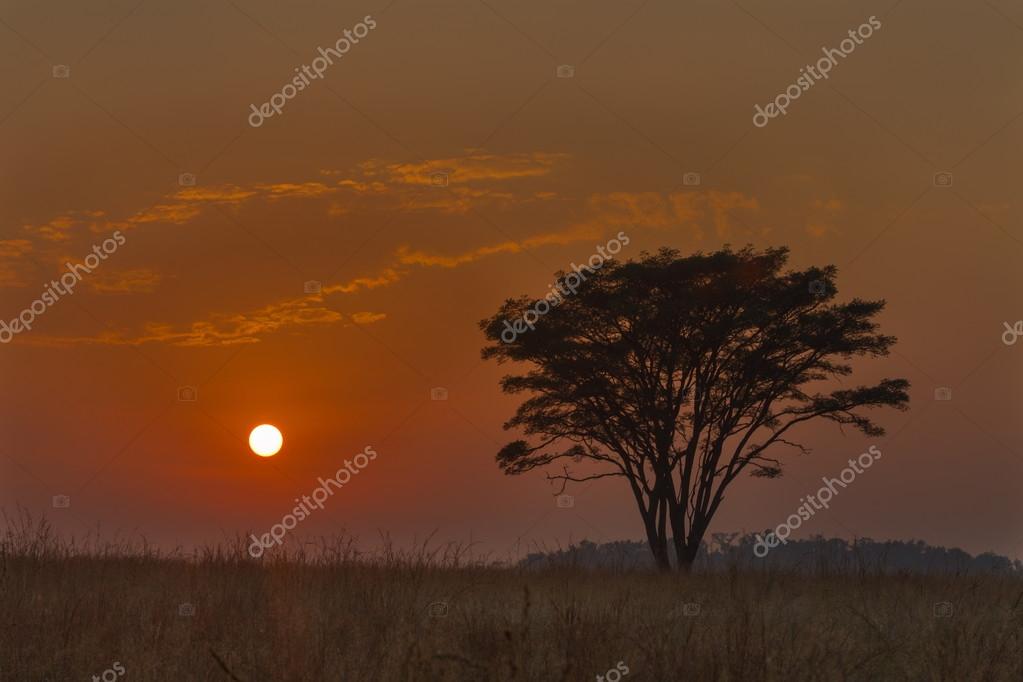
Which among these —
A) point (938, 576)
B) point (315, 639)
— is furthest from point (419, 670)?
point (938, 576)

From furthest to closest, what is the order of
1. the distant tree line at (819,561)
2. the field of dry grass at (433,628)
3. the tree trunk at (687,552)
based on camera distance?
the tree trunk at (687,552) < the distant tree line at (819,561) < the field of dry grass at (433,628)

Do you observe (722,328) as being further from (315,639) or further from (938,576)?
(315,639)

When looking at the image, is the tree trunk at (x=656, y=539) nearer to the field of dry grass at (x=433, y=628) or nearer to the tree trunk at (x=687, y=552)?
the tree trunk at (x=687, y=552)

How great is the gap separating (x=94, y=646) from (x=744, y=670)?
6.20 metres

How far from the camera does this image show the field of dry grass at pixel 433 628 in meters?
9.93

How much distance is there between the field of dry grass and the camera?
993 cm

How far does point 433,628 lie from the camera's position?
39.4 ft

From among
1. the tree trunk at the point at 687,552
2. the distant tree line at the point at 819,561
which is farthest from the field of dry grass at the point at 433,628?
the tree trunk at the point at 687,552

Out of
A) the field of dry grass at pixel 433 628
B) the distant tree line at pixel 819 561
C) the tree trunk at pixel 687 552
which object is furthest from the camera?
the tree trunk at pixel 687 552

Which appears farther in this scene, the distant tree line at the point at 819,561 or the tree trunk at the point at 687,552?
the tree trunk at the point at 687,552

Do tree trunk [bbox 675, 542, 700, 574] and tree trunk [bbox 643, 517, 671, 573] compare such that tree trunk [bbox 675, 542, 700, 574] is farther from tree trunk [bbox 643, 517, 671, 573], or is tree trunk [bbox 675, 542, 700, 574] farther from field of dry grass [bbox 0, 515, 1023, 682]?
field of dry grass [bbox 0, 515, 1023, 682]

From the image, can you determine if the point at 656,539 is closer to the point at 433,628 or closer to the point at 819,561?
the point at 819,561

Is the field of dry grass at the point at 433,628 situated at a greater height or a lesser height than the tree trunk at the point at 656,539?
lesser

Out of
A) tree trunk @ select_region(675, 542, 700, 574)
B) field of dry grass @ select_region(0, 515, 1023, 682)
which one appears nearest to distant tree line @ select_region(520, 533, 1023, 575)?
field of dry grass @ select_region(0, 515, 1023, 682)
